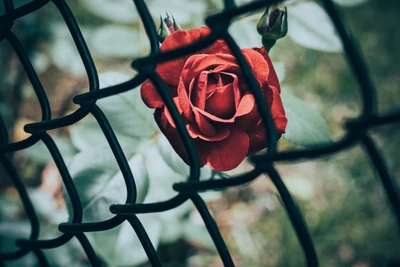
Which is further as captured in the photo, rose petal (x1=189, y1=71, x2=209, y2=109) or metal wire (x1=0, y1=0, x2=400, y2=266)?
rose petal (x1=189, y1=71, x2=209, y2=109)

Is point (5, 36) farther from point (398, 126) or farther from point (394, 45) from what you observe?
point (394, 45)

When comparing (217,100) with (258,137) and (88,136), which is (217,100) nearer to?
(258,137)

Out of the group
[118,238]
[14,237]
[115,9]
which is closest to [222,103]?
[118,238]

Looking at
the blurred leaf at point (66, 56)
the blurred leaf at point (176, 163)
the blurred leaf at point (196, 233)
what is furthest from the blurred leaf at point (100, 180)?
the blurred leaf at point (66, 56)

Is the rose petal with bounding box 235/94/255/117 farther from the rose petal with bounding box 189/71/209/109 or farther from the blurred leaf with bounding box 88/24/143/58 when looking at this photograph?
the blurred leaf with bounding box 88/24/143/58

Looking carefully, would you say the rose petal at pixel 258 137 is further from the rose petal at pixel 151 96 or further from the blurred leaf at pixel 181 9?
the blurred leaf at pixel 181 9

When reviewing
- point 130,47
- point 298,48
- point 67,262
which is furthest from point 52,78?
point 298,48

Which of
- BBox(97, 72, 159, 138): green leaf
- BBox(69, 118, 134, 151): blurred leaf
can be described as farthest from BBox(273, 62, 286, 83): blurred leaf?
BBox(69, 118, 134, 151): blurred leaf
